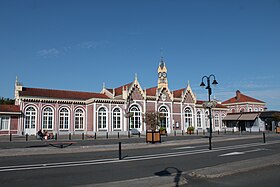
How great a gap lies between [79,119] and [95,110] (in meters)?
3.82

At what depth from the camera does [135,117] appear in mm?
49344

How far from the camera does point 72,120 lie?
45.1m

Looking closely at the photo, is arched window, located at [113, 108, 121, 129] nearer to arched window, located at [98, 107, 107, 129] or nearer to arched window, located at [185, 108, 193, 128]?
arched window, located at [98, 107, 107, 129]

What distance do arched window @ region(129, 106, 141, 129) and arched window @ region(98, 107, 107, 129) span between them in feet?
16.8

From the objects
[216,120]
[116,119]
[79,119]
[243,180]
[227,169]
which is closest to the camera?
[243,180]

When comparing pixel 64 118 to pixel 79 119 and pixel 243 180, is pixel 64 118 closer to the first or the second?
pixel 79 119

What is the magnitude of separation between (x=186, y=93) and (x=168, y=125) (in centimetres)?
863

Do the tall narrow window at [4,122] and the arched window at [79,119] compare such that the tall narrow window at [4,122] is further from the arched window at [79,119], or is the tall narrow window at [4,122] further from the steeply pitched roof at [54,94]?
the arched window at [79,119]

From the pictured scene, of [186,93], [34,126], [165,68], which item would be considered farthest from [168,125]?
[34,126]

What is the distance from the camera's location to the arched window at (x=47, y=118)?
4269 centimetres

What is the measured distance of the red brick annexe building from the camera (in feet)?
135

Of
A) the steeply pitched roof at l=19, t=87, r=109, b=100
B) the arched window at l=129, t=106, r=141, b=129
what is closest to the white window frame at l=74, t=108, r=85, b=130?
the steeply pitched roof at l=19, t=87, r=109, b=100

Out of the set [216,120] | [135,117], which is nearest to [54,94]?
[135,117]

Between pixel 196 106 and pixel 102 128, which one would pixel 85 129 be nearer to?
pixel 102 128
